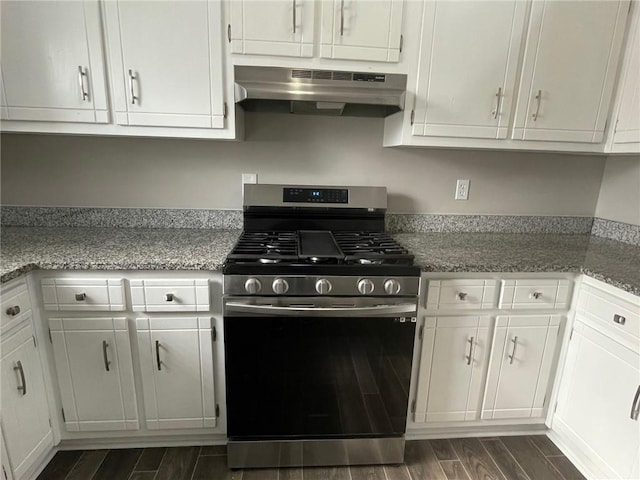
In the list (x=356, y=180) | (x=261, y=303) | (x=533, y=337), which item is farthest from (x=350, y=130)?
(x=533, y=337)

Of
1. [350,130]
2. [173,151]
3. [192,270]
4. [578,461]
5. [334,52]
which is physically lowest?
[578,461]

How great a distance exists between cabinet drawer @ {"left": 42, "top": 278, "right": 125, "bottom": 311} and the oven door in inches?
18.5

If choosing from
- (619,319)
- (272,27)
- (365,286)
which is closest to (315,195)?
(365,286)

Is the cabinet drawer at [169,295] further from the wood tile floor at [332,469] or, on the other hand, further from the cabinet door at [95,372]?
the wood tile floor at [332,469]

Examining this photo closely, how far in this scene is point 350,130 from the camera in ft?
6.39

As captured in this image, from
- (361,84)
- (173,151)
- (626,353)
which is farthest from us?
(173,151)

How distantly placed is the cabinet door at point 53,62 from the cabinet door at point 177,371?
966mm

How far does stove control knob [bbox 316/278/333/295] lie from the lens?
1.37 meters

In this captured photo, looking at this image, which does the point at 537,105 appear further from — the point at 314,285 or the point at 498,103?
the point at 314,285

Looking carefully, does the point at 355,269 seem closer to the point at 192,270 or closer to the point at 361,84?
the point at 192,270

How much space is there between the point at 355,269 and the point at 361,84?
30.8 inches

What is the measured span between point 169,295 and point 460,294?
1.21 meters

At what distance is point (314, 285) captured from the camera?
1.38 metres

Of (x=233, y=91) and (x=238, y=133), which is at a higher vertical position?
(x=233, y=91)
